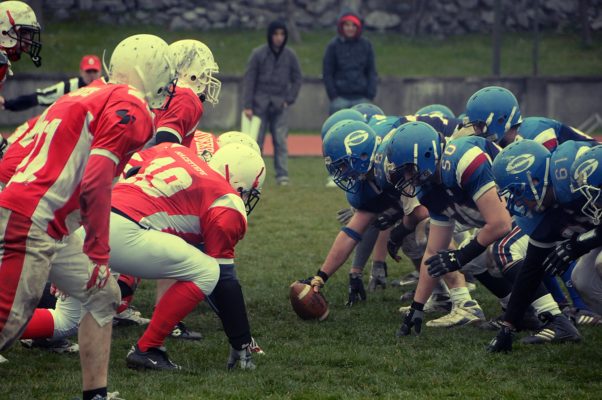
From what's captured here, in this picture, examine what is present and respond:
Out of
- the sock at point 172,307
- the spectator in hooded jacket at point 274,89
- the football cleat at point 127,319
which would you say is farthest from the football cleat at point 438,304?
the spectator in hooded jacket at point 274,89

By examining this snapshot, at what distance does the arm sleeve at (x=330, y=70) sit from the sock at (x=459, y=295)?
7.21m

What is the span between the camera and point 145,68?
5168 mm

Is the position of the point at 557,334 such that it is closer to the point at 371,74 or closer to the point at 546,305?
the point at 546,305

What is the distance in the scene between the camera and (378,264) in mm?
8766

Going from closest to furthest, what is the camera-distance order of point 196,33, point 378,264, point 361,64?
point 378,264, point 361,64, point 196,33

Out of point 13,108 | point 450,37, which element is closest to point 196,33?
point 450,37

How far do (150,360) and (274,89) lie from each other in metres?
9.15

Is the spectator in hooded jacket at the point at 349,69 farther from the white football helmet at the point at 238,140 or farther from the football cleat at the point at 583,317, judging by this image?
the white football helmet at the point at 238,140

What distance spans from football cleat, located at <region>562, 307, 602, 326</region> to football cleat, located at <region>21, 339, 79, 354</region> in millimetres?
3439

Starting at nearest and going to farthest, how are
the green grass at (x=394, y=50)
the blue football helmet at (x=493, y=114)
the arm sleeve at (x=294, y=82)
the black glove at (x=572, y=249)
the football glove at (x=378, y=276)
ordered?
the black glove at (x=572, y=249) → the blue football helmet at (x=493, y=114) → the football glove at (x=378, y=276) → the arm sleeve at (x=294, y=82) → the green grass at (x=394, y=50)

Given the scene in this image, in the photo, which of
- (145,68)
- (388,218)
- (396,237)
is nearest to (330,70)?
(396,237)

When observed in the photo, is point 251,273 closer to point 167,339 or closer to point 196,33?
point 167,339

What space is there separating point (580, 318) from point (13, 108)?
18.2 ft

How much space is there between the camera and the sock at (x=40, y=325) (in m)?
6.11
